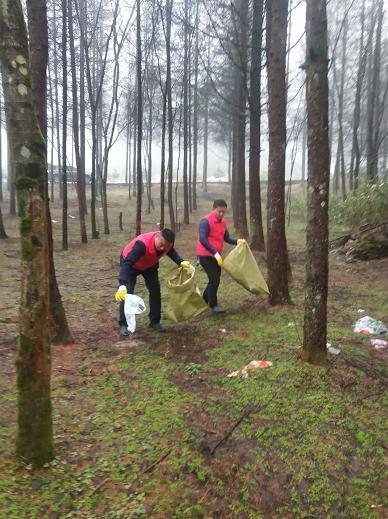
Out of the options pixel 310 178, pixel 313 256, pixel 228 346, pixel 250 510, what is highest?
pixel 310 178

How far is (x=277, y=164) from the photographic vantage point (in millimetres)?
6852

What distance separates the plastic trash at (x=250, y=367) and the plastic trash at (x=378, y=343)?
1434 millimetres

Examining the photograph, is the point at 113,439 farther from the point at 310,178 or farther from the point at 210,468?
the point at 310,178

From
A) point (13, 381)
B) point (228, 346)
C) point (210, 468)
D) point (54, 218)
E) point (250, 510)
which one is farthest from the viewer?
point (54, 218)

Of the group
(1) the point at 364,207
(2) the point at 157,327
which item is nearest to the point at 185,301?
(2) the point at 157,327

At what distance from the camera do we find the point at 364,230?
37.2 ft

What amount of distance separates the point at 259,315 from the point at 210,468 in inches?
138

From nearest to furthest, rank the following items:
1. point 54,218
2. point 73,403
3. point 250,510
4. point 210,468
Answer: point 250,510
point 210,468
point 73,403
point 54,218

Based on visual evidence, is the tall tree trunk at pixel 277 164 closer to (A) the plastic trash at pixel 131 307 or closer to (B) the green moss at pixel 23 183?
(A) the plastic trash at pixel 131 307

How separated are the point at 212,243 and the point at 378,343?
2.72 meters

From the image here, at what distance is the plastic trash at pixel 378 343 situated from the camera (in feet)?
17.5

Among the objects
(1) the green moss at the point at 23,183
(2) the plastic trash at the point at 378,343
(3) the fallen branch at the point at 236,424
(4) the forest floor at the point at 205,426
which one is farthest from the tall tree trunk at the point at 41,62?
(2) the plastic trash at the point at 378,343

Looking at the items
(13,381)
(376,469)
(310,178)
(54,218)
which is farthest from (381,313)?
(54,218)

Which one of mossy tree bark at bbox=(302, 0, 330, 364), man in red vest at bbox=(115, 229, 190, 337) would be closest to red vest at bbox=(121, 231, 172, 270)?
man in red vest at bbox=(115, 229, 190, 337)
